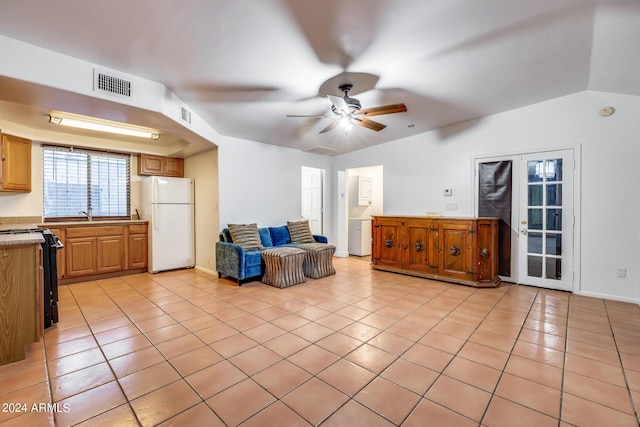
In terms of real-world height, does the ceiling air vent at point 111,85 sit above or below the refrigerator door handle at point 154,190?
above

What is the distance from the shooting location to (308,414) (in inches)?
62.8

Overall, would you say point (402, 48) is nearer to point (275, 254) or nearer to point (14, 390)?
point (275, 254)

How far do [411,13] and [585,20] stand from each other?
1.54m

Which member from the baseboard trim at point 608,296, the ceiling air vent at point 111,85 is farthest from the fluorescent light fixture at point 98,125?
the baseboard trim at point 608,296

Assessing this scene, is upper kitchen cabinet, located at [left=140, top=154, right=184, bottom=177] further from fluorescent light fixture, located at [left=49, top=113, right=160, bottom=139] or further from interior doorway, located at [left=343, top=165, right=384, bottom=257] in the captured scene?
interior doorway, located at [left=343, top=165, right=384, bottom=257]

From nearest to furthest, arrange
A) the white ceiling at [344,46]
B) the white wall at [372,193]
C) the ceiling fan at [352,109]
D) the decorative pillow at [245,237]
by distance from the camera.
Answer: the white ceiling at [344,46], the ceiling fan at [352,109], the decorative pillow at [245,237], the white wall at [372,193]

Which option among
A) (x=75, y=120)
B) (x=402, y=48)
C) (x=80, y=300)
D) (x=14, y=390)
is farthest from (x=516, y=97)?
(x=80, y=300)

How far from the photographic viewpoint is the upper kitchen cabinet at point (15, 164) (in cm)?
378

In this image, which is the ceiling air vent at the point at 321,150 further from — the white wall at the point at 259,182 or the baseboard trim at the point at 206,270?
the baseboard trim at the point at 206,270

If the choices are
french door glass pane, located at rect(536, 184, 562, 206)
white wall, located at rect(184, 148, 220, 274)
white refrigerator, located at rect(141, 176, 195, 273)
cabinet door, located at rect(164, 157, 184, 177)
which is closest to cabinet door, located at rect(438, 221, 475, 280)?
french door glass pane, located at rect(536, 184, 562, 206)

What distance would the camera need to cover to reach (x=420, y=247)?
15.1 ft

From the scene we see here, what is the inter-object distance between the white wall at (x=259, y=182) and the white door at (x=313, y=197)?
551 mm

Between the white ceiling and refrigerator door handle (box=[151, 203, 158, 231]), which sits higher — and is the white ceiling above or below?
above

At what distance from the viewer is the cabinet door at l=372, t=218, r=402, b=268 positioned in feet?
16.1
